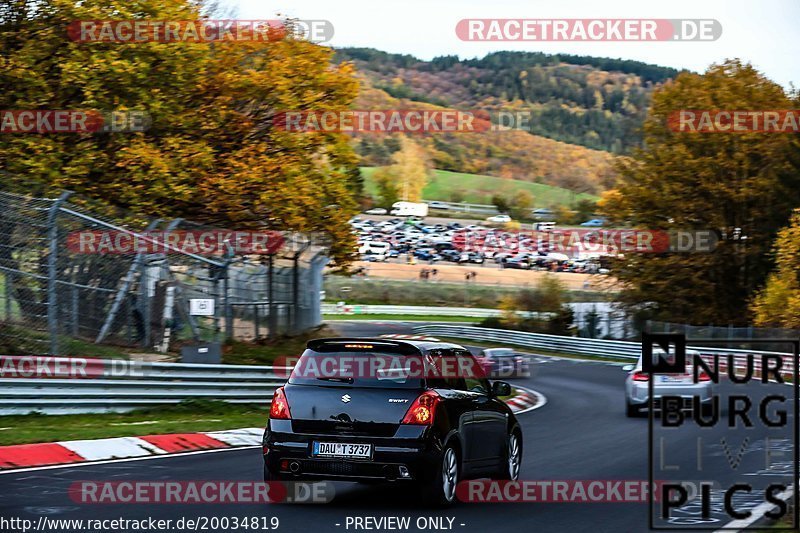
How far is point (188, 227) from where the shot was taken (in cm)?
2288

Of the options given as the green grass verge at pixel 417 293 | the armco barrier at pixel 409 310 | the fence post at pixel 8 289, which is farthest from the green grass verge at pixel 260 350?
the green grass verge at pixel 417 293

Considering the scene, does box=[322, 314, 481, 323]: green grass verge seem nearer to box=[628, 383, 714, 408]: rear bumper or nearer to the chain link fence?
the chain link fence

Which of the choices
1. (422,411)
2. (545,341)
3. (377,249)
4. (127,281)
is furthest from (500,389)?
(377,249)

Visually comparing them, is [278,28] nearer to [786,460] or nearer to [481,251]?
[786,460]

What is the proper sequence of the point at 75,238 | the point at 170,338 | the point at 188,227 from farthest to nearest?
the point at 188,227, the point at 170,338, the point at 75,238

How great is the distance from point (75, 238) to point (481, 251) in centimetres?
9366

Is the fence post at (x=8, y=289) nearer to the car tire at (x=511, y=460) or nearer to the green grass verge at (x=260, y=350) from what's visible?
the green grass verge at (x=260, y=350)

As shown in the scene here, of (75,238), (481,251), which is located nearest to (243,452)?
(75,238)

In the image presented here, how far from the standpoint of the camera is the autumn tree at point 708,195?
55.7 m

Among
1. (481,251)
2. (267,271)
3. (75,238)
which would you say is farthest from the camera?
(481,251)

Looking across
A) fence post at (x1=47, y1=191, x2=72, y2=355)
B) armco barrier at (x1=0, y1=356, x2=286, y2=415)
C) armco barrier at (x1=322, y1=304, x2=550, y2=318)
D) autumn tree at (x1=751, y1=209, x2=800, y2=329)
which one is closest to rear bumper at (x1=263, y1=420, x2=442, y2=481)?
armco barrier at (x1=0, y1=356, x2=286, y2=415)

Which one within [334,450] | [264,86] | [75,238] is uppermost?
[264,86]

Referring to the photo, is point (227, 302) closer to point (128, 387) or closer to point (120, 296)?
point (120, 296)

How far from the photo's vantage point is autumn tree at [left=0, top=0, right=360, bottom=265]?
2475 centimetres
